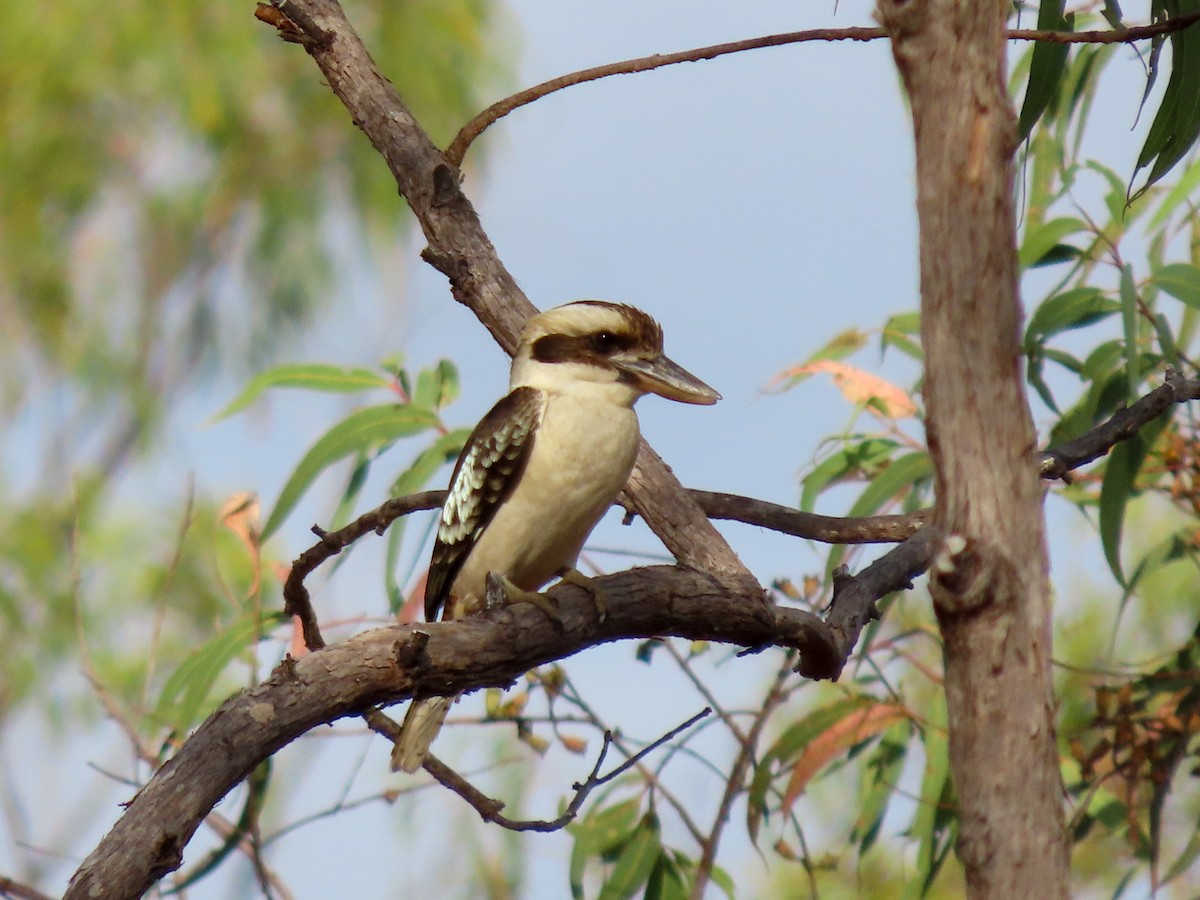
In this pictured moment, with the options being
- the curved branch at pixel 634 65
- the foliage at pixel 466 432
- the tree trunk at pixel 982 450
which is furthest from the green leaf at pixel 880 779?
the tree trunk at pixel 982 450

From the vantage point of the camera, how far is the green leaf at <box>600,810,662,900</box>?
2.72m

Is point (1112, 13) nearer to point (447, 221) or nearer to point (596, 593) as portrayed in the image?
point (447, 221)

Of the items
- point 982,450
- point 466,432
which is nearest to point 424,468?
point 466,432

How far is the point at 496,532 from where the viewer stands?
209 cm

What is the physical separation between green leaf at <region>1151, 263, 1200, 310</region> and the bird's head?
102 cm

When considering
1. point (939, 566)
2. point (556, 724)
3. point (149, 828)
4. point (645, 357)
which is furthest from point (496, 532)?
point (939, 566)

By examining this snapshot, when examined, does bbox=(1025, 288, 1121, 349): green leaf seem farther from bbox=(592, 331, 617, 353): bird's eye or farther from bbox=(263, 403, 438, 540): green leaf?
bbox=(263, 403, 438, 540): green leaf

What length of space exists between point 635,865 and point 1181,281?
1494mm

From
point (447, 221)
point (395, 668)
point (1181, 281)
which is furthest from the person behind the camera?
point (1181, 281)

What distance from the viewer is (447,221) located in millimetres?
2426

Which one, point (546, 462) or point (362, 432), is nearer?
point (546, 462)

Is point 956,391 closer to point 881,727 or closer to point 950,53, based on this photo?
point 950,53

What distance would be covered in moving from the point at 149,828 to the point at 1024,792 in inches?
30.4

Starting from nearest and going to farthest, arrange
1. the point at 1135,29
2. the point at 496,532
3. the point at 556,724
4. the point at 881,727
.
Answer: the point at 1135,29 < the point at 496,532 < the point at 556,724 < the point at 881,727
